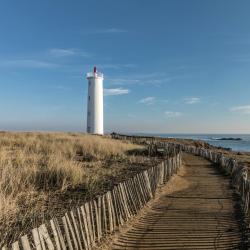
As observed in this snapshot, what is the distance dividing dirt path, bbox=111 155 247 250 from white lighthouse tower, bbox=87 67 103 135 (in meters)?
31.0

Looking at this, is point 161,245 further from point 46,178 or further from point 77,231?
point 46,178

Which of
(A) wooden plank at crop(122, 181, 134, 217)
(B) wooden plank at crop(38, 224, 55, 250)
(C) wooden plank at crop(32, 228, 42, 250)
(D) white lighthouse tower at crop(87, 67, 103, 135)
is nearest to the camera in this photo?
(C) wooden plank at crop(32, 228, 42, 250)

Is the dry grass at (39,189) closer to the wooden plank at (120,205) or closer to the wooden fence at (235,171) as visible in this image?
the wooden plank at (120,205)

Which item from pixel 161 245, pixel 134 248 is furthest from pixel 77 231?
pixel 161 245

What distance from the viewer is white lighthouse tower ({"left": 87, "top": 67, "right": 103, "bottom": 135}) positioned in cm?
4172

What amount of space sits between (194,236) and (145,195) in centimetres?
270

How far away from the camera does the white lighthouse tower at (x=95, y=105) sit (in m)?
41.7

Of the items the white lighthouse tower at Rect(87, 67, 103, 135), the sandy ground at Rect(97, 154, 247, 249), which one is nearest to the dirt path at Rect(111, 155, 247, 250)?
the sandy ground at Rect(97, 154, 247, 249)

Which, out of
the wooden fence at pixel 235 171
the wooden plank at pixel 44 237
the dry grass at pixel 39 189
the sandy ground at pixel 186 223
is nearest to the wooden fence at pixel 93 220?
the wooden plank at pixel 44 237

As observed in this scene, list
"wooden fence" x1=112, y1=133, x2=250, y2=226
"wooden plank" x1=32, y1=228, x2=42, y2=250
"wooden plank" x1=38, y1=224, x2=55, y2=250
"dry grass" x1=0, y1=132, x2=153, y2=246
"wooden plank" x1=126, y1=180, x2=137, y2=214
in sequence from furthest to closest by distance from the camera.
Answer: "wooden fence" x1=112, y1=133, x2=250, y2=226
"wooden plank" x1=126, y1=180, x2=137, y2=214
"dry grass" x1=0, y1=132, x2=153, y2=246
"wooden plank" x1=38, y1=224, x2=55, y2=250
"wooden plank" x1=32, y1=228, x2=42, y2=250

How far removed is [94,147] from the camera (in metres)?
19.9

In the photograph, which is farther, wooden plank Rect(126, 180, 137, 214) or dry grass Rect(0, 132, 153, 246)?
wooden plank Rect(126, 180, 137, 214)

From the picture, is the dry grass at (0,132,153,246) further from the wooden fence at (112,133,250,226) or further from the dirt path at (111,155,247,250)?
the wooden fence at (112,133,250,226)

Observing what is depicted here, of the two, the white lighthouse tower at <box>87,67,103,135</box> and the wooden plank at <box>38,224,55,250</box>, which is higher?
the white lighthouse tower at <box>87,67,103,135</box>
